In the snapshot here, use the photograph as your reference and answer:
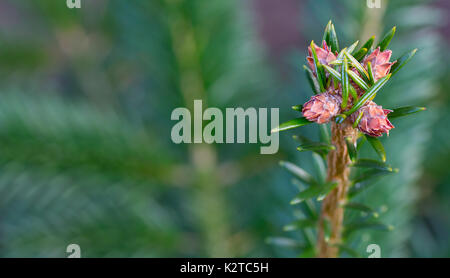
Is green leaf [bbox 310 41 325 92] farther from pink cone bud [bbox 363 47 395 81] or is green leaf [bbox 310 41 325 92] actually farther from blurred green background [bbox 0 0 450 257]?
blurred green background [bbox 0 0 450 257]

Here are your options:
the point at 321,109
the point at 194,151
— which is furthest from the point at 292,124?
the point at 194,151

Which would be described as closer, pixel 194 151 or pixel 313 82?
pixel 313 82

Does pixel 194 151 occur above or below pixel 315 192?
above

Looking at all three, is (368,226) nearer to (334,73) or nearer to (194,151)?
(334,73)

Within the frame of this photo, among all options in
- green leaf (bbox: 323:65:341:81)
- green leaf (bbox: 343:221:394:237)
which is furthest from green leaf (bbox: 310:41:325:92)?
green leaf (bbox: 343:221:394:237)

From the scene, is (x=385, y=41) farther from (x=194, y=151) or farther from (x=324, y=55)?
(x=194, y=151)
